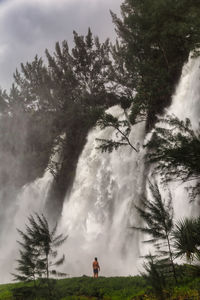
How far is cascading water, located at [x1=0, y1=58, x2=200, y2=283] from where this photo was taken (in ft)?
61.9

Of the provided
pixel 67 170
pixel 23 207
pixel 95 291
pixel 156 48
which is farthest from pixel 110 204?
pixel 23 207

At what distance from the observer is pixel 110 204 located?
24.7 meters

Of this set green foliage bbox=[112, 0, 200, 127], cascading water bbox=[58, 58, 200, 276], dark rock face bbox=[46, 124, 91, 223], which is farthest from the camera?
dark rock face bbox=[46, 124, 91, 223]

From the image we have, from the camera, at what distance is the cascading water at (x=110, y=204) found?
742 inches

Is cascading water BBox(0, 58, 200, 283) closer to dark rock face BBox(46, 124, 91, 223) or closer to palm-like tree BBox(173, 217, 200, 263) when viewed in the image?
dark rock face BBox(46, 124, 91, 223)

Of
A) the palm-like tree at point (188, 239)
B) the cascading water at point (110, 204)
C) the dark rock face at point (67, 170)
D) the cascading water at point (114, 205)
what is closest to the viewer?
the palm-like tree at point (188, 239)

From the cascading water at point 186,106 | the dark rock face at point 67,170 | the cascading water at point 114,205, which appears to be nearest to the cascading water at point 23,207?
the dark rock face at point 67,170

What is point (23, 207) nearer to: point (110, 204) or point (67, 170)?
point (67, 170)

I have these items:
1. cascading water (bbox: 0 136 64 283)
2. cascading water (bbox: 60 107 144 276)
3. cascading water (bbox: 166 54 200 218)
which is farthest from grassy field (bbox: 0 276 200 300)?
cascading water (bbox: 0 136 64 283)

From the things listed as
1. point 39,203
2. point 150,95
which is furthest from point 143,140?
point 39,203

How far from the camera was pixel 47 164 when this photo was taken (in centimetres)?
4066

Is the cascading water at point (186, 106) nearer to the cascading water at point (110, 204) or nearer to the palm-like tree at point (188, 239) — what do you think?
the cascading water at point (110, 204)

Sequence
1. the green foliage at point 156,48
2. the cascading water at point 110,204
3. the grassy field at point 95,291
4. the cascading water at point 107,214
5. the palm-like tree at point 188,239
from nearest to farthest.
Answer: the palm-like tree at point 188,239 → the grassy field at point 95,291 → the cascading water at point 110,204 → the cascading water at point 107,214 → the green foliage at point 156,48

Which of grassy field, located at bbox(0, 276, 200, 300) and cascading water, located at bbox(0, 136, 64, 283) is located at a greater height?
cascading water, located at bbox(0, 136, 64, 283)
